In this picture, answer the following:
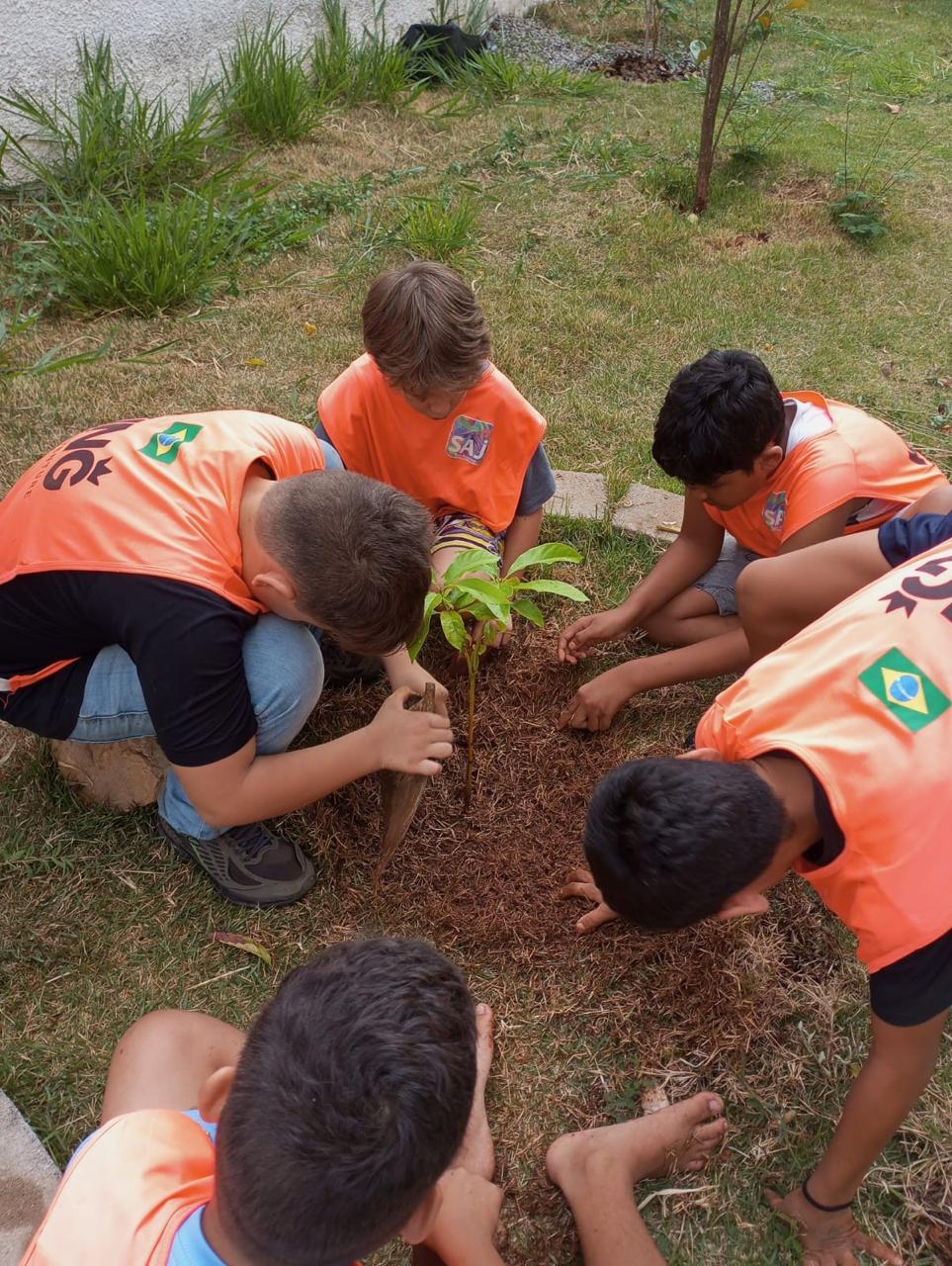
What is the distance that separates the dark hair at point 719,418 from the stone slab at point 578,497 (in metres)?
0.65

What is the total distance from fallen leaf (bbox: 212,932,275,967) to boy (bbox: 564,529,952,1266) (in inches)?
31.5

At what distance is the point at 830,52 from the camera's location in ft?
24.3

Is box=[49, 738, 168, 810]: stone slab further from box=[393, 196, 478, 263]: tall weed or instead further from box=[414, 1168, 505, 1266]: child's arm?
box=[393, 196, 478, 263]: tall weed

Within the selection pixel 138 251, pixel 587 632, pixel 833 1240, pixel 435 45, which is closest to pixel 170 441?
pixel 587 632

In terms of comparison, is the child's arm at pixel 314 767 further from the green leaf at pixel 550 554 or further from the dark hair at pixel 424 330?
the dark hair at pixel 424 330

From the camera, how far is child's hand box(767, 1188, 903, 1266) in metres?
1.47

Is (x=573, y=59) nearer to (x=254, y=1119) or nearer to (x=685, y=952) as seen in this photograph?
(x=685, y=952)

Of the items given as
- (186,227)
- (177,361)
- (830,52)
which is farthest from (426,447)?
(830,52)

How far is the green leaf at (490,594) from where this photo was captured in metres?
1.59

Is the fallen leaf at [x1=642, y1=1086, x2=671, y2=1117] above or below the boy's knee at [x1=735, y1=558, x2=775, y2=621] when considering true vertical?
below

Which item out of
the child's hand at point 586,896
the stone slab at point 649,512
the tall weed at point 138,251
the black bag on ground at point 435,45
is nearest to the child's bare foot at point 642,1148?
the child's hand at point 586,896

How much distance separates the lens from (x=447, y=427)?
2.37 metres

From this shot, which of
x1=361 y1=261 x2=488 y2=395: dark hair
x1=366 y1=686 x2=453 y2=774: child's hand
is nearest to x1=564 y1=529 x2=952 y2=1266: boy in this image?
x1=366 y1=686 x2=453 y2=774: child's hand

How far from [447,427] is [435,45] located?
4794mm
